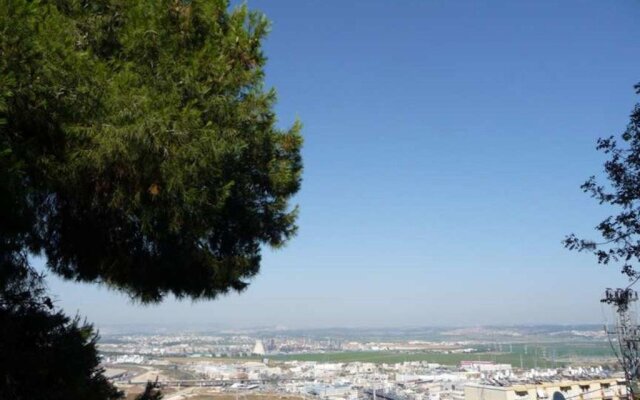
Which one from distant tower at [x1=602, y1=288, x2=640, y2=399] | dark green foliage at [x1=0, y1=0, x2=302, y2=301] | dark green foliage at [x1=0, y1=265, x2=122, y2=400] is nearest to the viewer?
dark green foliage at [x1=0, y1=0, x2=302, y2=301]

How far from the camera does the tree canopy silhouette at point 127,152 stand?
3629mm

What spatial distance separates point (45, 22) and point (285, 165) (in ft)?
8.22

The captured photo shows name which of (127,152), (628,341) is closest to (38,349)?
(127,152)

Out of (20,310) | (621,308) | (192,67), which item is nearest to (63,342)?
(20,310)

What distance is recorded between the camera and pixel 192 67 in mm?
4297

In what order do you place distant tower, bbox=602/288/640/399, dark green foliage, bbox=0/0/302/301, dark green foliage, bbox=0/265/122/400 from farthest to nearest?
distant tower, bbox=602/288/640/399 < dark green foliage, bbox=0/265/122/400 < dark green foliage, bbox=0/0/302/301

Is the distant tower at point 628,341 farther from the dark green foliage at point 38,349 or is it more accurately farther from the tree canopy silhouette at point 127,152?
the dark green foliage at point 38,349

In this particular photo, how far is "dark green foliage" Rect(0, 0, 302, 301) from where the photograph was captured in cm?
361

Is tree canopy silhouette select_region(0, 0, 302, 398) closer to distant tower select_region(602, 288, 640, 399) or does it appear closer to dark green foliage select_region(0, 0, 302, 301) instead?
dark green foliage select_region(0, 0, 302, 301)

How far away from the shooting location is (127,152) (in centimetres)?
371

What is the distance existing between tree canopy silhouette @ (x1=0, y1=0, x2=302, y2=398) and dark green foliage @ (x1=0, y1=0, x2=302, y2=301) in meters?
0.01

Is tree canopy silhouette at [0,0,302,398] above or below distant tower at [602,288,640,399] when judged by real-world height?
above

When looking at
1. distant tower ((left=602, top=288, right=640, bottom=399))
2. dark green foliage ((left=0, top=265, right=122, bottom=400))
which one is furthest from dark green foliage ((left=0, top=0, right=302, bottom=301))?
distant tower ((left=602, top=288, right=640, bottom=399))

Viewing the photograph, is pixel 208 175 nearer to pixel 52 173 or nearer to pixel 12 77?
pixel 52 173
